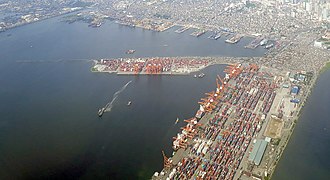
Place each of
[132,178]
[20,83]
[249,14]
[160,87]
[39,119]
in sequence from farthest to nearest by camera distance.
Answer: [249,14]
[20,83]
[160,87]
[39,119]
[132,178]


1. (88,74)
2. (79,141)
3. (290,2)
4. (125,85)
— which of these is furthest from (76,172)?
(290,2)

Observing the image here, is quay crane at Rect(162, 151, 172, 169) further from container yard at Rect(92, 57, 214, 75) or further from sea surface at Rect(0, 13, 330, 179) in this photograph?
container yard at Rect(92, 57, 214, 75)

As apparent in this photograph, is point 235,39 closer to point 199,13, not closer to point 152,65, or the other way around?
point 152,65

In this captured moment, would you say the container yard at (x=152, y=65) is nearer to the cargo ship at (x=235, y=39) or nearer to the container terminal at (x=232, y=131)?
the container terminal at (x=232, y=131)

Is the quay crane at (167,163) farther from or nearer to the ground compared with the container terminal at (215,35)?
nearer to the ground

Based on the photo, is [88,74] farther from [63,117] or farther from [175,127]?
[175,127]

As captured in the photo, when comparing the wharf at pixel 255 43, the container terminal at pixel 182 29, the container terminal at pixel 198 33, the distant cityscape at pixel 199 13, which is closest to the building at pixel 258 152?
the wharf at pixel 255 43
